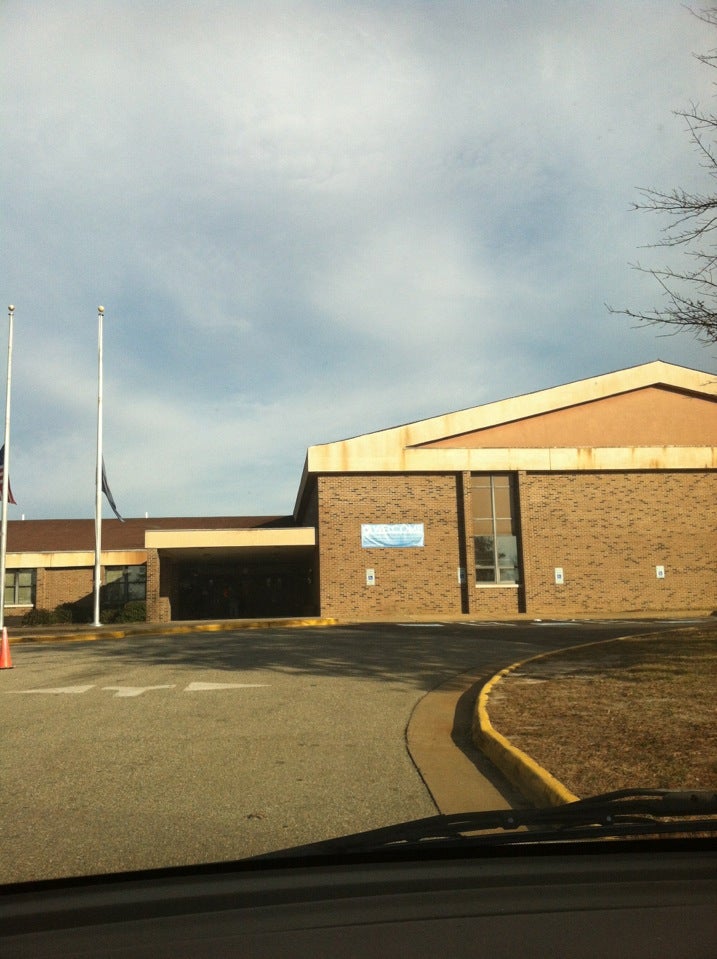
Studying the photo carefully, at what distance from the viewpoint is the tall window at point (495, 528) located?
34.2m

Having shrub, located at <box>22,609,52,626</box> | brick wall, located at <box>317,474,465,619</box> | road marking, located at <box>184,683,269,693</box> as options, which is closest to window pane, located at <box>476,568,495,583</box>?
brick wall, located at <box>317,474,465,619</box>

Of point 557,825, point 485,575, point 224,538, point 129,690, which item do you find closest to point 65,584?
point 224,538

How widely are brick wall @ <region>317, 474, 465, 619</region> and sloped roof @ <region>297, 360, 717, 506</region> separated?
2.58ft

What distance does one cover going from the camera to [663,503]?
3481 centimetres

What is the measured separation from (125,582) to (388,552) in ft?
47.2

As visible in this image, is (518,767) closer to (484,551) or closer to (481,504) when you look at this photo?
(484,551)

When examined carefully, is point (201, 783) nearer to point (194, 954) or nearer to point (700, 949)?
point (194, 954)

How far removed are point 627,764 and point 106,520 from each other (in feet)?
161

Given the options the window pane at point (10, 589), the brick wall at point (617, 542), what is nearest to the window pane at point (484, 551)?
the brick wall at point (617, 542)

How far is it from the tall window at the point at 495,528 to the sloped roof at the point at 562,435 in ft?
2.51

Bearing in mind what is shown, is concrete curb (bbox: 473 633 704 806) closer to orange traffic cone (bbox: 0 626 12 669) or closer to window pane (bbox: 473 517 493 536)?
orange traffic cone (bbox: 0 626 12 669)

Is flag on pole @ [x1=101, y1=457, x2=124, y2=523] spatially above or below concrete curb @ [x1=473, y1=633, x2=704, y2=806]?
above

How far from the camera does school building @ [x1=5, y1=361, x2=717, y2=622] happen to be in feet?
110

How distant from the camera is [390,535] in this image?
33719 mm
